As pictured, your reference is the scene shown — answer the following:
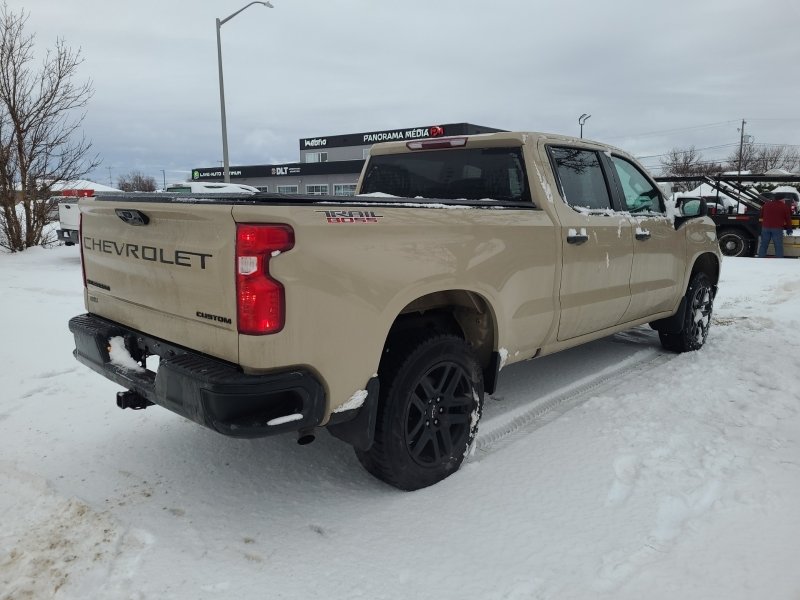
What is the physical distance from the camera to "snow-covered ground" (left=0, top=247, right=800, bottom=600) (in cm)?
235

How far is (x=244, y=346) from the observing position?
7.72 feet

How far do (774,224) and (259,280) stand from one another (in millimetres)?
15047

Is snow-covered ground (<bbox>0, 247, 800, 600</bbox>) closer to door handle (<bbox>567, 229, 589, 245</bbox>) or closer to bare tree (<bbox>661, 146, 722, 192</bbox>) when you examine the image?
door handle (<bbox>567, 229, 589, 245</bbox>)

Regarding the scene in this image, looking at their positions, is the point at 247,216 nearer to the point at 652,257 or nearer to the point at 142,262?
the point at 142,262

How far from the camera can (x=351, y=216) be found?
2537 millimetres

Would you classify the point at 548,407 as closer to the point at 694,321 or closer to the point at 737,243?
the point at 694,321

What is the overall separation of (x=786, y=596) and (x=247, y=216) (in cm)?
250

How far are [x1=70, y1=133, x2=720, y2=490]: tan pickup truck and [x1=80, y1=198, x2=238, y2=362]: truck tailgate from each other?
1 cm

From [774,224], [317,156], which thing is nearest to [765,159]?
[317,156]

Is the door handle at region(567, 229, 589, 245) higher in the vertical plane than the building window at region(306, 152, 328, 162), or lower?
lower

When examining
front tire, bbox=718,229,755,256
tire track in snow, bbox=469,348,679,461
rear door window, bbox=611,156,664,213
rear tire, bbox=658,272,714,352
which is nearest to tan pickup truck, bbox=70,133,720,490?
rear door window, bbox=611,156,664,213

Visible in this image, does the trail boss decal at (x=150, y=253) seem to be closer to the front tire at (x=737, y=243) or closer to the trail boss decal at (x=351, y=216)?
the trail boss decal at (x=351, y=216)

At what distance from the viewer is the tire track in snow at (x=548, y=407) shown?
12.1 feet

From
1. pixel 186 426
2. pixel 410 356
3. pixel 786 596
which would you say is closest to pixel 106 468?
pixel 186 426
